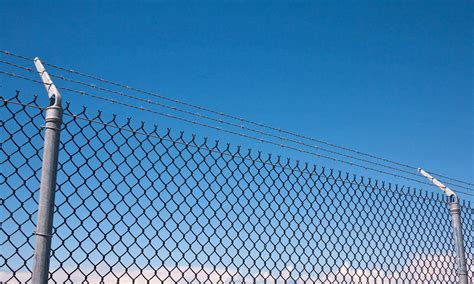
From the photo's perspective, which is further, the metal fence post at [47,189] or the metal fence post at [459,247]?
the metal fence post at [459,247]

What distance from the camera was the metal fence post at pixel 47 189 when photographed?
8.73 feet

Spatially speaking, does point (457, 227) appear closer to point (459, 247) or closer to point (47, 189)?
point (459, 247)

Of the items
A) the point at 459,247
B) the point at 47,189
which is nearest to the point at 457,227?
the point at 459,247

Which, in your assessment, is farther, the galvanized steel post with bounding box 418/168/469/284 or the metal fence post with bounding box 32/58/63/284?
the galvanized steel post with bounding box 418/168/469/284

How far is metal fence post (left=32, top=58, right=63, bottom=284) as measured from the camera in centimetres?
266

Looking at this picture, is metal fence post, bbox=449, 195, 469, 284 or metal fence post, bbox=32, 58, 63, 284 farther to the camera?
metal fence post, bbox=449, 195, 469, 284

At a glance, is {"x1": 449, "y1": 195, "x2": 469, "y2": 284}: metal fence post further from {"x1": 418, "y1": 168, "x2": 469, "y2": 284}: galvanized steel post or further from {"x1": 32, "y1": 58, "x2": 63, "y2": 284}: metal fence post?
{"x1": 32, "y1": 58, "x2": 63, "y2": 284}: metal fence post

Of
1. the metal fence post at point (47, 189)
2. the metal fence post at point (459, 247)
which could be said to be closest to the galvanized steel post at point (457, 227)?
the metal fence post at point (459, 247)

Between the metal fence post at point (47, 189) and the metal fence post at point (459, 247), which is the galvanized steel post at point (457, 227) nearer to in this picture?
the metal fence post at point (459, 247)

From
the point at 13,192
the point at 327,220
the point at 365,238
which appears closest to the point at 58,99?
the point at 13,192

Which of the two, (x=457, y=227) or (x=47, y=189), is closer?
(x=47, y=189)

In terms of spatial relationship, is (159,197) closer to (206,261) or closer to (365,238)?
(206,261)

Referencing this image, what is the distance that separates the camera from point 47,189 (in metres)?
2.76

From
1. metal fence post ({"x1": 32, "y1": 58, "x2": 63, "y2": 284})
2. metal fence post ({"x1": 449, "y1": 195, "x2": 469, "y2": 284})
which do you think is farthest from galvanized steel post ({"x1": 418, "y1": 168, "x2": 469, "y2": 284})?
metal fence post ({"x1": 32, "y1": 58, "x2": 63, "y2": 284})
